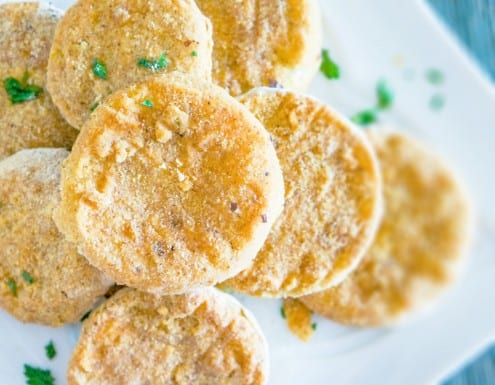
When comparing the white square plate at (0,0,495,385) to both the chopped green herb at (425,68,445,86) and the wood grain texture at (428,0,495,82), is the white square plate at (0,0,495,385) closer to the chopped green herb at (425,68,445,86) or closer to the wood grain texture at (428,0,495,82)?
the chopped green herb at (425,68,445,86)

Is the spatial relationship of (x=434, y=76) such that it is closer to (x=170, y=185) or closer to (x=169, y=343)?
(x=170, y=185)

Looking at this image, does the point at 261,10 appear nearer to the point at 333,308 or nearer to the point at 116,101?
the point at 116,101

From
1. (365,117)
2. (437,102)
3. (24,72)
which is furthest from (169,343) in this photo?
(437,102)

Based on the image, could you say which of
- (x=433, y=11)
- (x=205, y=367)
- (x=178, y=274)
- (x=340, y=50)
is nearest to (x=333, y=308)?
(x=205, y=367)

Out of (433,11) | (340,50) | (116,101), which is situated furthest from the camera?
(433,11)

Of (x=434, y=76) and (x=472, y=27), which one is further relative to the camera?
(x=472, y=27)

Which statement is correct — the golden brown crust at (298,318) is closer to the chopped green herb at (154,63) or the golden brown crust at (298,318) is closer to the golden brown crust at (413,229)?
the golden brown crust at (413,229)

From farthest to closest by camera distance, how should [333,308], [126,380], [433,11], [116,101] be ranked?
[433,11], [333,308], [126,380], [116,101]
